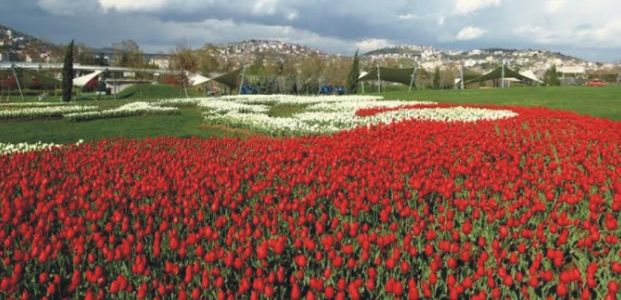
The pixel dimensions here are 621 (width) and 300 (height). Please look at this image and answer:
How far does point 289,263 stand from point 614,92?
34556mm

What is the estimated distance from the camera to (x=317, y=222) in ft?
15.9

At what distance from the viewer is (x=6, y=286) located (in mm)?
3605

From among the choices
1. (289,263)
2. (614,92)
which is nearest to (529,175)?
(289,263)

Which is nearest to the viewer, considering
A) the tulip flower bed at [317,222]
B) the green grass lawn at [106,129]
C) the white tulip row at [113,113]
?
the tulip flower bed at [317,222]

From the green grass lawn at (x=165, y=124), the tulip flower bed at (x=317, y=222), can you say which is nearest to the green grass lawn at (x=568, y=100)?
the green grass lawn at (x=165, y=124)

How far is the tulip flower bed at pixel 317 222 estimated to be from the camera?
155 inches

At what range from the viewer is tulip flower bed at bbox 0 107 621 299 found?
3.94m

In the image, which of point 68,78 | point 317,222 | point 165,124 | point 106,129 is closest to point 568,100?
point 165,124

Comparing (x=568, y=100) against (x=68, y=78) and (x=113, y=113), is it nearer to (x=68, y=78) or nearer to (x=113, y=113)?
(x=113, y=113)

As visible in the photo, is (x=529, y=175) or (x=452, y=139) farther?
(x=452, y=139)

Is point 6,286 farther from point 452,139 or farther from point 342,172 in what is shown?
point 452,139

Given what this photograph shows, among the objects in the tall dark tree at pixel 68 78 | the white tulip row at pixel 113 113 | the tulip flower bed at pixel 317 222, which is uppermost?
the tall dark tree at pixel 68 78

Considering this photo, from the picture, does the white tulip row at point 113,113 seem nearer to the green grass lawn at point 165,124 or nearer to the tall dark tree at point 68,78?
the green grass lawn at point 165,124

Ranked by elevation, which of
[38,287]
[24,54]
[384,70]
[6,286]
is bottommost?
[38,287]
